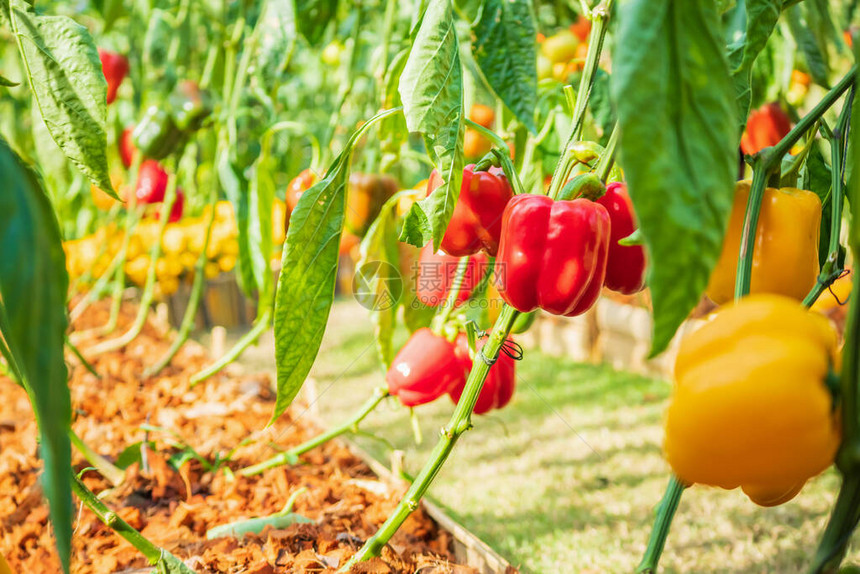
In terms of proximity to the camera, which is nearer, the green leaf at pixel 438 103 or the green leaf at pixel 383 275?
the green leaf at pixel 438 103

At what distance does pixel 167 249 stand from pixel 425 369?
2.14m

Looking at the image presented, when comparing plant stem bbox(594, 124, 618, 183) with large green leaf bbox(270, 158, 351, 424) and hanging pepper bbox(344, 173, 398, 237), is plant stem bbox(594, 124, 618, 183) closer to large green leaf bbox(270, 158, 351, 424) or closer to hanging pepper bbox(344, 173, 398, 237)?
large green leaf bbox(270, 158, 351, 424)

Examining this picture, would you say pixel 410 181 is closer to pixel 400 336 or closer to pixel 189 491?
pixel 400 336

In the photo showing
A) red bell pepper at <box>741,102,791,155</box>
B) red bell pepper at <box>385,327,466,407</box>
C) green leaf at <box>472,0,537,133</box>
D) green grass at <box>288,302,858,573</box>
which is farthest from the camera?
green grass at <box>288,302,858,573</box>

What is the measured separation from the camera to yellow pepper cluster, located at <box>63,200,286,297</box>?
8.37ft

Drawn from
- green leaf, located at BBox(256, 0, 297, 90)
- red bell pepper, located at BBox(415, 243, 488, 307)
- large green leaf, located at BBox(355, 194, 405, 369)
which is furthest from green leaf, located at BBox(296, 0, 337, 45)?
red bell pepper, located at BBox(415, 243, 488, 307)

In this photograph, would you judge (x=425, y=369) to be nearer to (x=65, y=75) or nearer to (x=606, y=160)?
(x=606, y=160)

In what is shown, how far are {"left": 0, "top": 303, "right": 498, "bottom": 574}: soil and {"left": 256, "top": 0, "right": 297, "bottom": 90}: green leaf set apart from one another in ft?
2.15

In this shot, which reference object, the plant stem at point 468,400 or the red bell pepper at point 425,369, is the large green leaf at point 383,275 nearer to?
the red bell pepper at point 425,369

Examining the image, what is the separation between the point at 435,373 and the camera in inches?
36.1

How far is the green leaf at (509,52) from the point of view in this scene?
2.54 ft

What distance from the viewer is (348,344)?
10.8ft

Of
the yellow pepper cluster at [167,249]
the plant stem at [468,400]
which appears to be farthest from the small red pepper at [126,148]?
the plant stem at [468,400]

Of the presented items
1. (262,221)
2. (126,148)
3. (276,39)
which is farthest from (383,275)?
(126,148)
